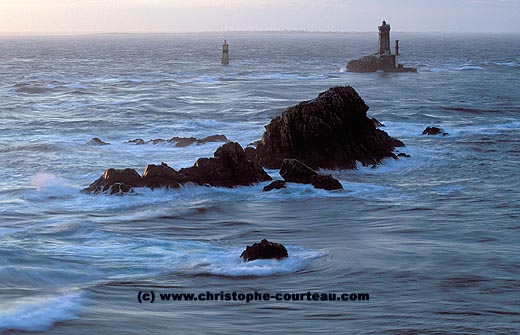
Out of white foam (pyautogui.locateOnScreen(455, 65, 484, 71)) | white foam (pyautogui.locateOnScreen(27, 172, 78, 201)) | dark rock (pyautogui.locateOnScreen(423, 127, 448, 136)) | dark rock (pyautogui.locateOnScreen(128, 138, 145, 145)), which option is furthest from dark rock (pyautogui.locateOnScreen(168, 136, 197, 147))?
white foam (pyautogui.locateOnScreen(455, 65, 484, 71))

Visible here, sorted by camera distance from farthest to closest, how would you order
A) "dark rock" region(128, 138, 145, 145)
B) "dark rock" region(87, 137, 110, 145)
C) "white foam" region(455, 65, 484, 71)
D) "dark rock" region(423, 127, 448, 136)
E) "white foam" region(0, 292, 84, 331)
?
"white foam" region(455, 65, 484, 71), "dark rock" region(423, 127, 448, 136), "dark rock" region(128, 138, 145, 145), "dark rock" region(87, 137, 110, 145), "white foam" region(0, 292, 84, 331)

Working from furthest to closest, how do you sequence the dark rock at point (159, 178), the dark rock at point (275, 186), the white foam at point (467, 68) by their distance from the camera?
the white foam at point (467, 68)
the dark rock at point (275, 186)
the dark rock at point (159, 178)

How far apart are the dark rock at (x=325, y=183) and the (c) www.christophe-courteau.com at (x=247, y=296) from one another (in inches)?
381

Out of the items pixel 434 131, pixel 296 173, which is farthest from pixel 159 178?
pixel 434 131

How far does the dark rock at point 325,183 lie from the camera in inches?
901

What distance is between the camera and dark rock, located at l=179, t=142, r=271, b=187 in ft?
76.1

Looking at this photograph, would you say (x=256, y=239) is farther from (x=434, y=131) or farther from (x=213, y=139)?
(x=434, y=131)

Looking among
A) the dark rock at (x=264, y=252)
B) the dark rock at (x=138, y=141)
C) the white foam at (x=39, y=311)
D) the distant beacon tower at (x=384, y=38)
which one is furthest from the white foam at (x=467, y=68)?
the white foam at (x=39, y=311)

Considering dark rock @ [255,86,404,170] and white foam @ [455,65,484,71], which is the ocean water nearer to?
dark rock @ [255,86,404,170]

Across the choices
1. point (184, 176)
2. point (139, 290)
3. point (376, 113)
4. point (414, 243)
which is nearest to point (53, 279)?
point (139, 290)

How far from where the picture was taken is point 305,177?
23453 mm

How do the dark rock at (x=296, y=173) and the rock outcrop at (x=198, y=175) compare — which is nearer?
the rock outcrop at (x=198, y=175)

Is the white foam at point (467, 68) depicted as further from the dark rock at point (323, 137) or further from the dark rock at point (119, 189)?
the dark rock at point (119, 189)

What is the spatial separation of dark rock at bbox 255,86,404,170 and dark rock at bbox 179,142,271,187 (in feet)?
9.69
